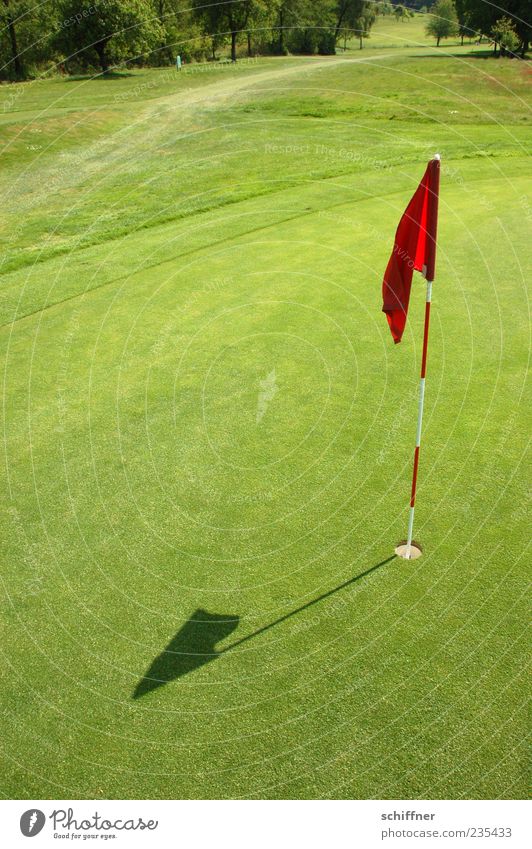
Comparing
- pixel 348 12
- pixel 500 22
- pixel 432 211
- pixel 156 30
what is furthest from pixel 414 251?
pixel 348 12

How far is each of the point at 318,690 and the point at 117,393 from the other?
7050mm

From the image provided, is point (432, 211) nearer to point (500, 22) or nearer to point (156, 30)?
point (156, 30)

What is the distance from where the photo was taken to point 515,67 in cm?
4606

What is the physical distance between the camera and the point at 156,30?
43094 millimetres

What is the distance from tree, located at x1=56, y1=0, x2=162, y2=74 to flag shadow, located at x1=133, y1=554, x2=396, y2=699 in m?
39.0

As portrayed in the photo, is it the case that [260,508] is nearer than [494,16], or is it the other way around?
[260,508]

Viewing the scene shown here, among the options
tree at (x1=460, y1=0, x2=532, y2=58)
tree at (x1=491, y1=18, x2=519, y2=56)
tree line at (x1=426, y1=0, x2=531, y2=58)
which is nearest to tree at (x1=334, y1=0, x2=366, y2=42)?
tree line at (x1=426, y1=0, x2=531, y2=58)

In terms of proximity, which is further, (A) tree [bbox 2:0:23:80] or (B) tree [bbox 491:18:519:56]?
(B) tree [bbox 491:18:519:56]

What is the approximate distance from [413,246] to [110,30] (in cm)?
4196

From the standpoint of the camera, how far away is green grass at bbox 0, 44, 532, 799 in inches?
254

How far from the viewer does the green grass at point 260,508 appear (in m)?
6.46

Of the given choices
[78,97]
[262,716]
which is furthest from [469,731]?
[78,97]

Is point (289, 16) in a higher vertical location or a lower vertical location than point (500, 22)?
higher

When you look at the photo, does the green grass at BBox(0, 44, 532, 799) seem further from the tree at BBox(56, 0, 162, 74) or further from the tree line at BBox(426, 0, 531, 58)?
the tree line at BBox(426, 0, 531, 58)
